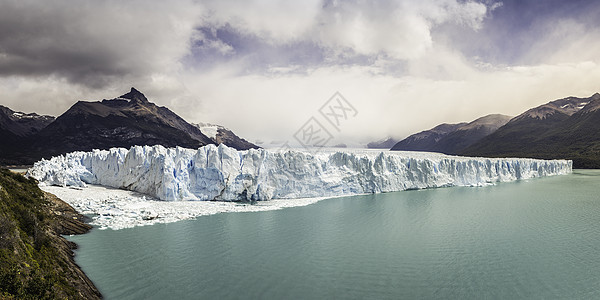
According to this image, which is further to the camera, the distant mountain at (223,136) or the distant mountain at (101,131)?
the distant mountain at (223,136)

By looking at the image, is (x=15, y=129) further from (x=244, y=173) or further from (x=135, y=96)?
(x=244, y=173)

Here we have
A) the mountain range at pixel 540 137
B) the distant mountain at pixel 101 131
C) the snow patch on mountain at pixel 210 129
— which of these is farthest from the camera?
the snow patch on mountain at pixel 210 129

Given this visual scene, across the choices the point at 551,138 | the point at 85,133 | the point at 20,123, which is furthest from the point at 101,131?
the point at 551,138

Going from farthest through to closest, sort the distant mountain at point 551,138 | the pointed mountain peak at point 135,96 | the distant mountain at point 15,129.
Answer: the pointed mountain peak at point 135,96, the distant mountain at point 15,129, the distant mountain at point 551,138

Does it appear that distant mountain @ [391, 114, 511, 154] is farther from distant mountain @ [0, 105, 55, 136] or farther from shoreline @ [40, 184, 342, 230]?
distant mountain @ [0, 105, 55, 136]

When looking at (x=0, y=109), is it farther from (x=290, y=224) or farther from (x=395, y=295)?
(x=395, y=295)

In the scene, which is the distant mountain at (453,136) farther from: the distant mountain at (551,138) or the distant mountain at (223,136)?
the distant mountain at (223,136)

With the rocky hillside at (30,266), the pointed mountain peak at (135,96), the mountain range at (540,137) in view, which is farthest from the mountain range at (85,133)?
the mountain range at (540,137)

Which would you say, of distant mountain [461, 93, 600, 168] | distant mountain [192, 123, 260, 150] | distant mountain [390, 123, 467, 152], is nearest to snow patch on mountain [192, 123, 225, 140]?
distant mountain [192, 123, 260, 150]
